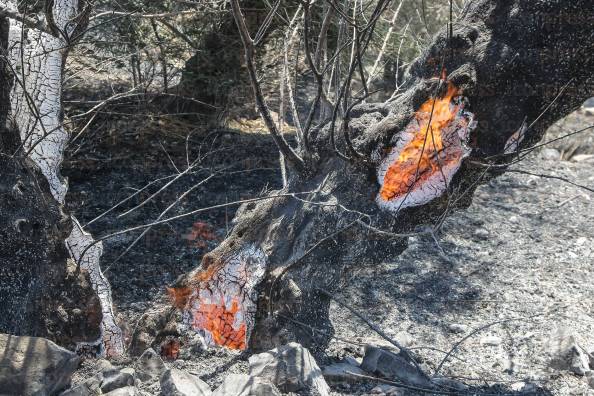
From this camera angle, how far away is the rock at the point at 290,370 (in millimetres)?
2686

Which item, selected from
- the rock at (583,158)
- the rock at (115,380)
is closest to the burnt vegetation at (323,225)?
the rock at (115,380)

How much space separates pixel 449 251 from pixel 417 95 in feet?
6.28

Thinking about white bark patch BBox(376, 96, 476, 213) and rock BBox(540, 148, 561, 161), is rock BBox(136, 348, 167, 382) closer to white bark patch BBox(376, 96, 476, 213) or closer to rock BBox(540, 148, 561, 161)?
white bark patch BBox(376, 96, 476, 213)

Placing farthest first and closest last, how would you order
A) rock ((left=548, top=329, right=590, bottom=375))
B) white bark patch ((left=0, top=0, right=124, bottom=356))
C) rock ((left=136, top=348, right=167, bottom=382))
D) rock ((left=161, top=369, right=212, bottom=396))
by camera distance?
1. rock ((left=548, top=329, right=590, bottom=375))
2. white bark patch ((left=0, top=0, right=124, bottom=356))
3. rock ((left=136, top=348, right=167, bottom=382))
4. rock ((left=161, top=369, right=212, bottom=396))

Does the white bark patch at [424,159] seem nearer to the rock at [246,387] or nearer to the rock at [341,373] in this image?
the rock at [341,373]

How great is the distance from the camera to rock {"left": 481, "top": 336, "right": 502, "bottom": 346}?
363cm

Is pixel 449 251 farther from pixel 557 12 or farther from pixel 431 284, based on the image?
pixel 557 12

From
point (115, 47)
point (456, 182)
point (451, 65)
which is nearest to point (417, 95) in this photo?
point (451, 65)

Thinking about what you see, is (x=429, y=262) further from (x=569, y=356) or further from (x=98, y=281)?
(x=98, y=281)

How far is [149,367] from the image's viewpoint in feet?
9.37

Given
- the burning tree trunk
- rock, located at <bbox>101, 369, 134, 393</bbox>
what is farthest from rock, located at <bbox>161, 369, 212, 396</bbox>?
the burning tree trunk

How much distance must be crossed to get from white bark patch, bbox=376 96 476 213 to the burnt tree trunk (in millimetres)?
1197

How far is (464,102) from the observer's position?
290 cm

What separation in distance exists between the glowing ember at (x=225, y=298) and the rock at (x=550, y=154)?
157 inches
